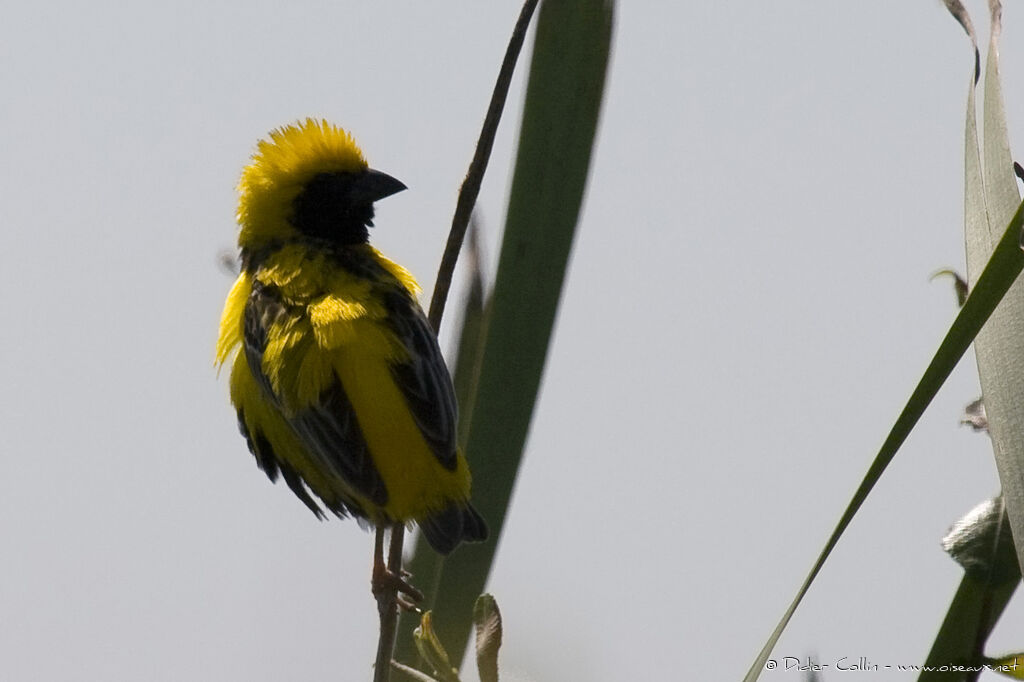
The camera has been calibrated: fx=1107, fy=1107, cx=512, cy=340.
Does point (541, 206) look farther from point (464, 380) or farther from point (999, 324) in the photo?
point (999, 324)

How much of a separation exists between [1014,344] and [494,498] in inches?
39.3

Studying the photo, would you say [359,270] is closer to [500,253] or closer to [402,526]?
[402,526]

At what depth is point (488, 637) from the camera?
1535 mm

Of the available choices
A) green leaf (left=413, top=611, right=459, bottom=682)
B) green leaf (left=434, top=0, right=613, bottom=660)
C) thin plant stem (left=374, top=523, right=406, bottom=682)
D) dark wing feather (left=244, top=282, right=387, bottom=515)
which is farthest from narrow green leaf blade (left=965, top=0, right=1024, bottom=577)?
dark wing feather (left=244, top=282, right=387, bottom=515)

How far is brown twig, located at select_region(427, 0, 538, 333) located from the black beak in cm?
93

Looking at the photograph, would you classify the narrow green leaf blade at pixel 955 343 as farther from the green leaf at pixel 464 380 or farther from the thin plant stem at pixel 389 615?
the green leaf at pixel 464 380

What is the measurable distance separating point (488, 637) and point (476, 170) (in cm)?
77

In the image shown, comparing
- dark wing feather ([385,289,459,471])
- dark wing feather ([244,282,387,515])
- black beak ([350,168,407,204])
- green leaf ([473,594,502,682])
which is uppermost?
black beak ([350,168,407,204])

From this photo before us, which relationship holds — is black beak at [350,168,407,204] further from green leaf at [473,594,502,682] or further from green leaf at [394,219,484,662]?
green leaf at [473,594,502,682]

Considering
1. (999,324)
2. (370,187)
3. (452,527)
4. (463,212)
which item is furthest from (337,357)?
(999,324)

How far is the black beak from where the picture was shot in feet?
9.62

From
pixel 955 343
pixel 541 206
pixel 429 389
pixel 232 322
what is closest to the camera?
pixel 955 343

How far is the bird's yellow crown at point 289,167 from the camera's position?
297 centimetres

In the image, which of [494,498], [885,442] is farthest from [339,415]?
[885,442]
